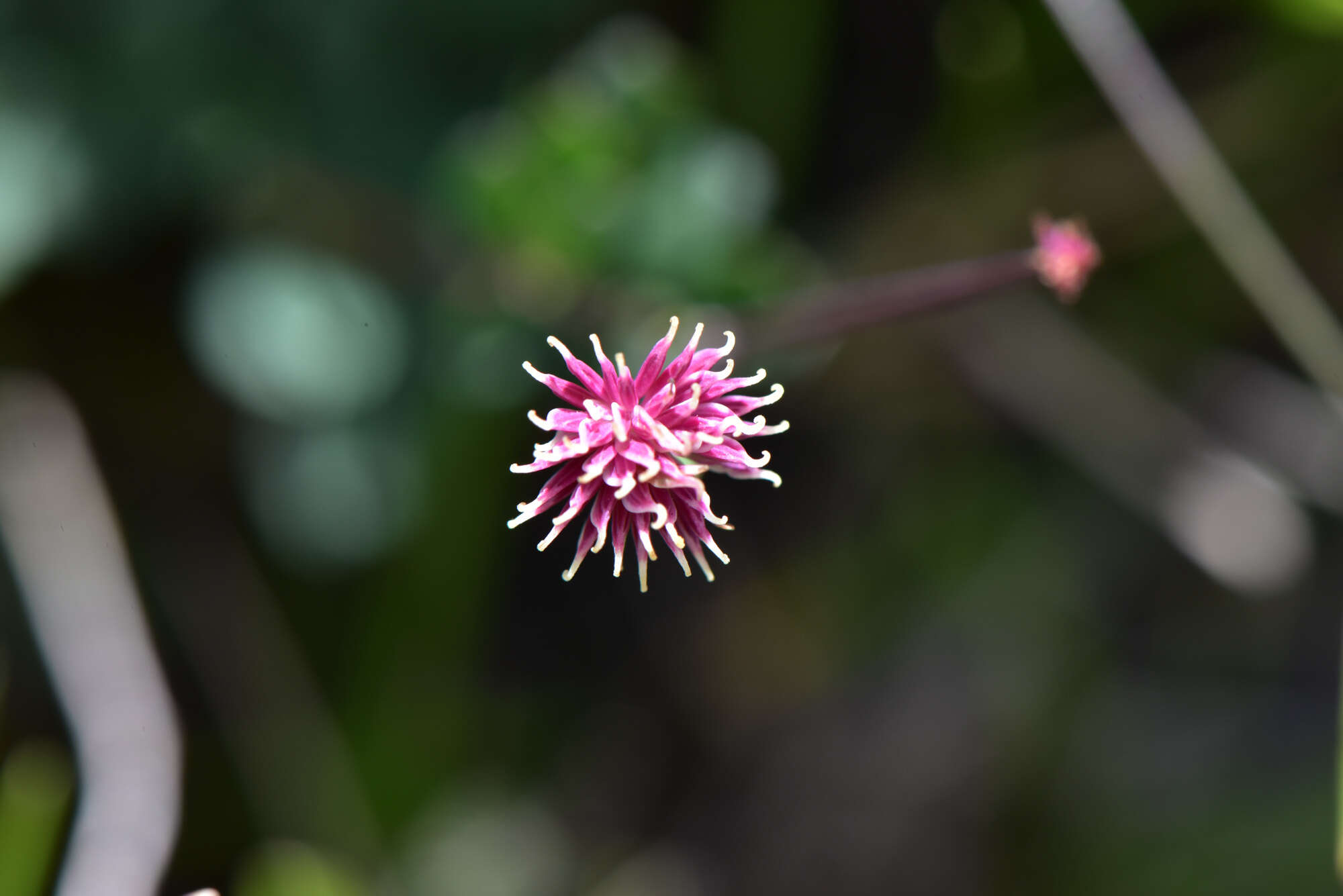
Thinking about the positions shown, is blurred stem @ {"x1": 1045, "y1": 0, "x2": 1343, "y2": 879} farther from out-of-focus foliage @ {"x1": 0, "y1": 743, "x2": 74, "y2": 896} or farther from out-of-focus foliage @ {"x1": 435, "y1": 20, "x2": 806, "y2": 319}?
out-of-focus foliage @ {"x1": 0, "y1": 743, "x2": 74, "y2": 896}

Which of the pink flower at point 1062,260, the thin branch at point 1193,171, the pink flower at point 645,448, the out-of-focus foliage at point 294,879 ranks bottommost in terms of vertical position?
the out-of-focus foliage at point 294,879

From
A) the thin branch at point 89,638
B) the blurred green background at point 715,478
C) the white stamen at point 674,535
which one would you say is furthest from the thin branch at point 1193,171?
the thin branch at point 89,638

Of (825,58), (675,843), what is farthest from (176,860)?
(825,58)

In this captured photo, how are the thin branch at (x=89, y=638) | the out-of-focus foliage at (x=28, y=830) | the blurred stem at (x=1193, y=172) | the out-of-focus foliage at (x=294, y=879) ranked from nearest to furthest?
the out-of-focus foliage at (x=28, y=830), the thin branch at (x=89, y=638), the out-of-focus foliage at (x=294, y=879), the blurred stem at (x=1193, y=172)

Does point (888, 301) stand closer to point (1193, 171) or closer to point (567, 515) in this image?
point (567, 515)

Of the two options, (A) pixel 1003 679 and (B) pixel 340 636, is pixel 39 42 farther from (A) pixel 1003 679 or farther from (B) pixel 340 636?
(A) pixel 1003 679

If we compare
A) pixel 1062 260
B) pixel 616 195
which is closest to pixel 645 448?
pixel 1062 260

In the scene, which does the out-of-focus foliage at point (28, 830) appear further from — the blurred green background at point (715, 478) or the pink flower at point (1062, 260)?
the pink flower at point (1062, 260)
